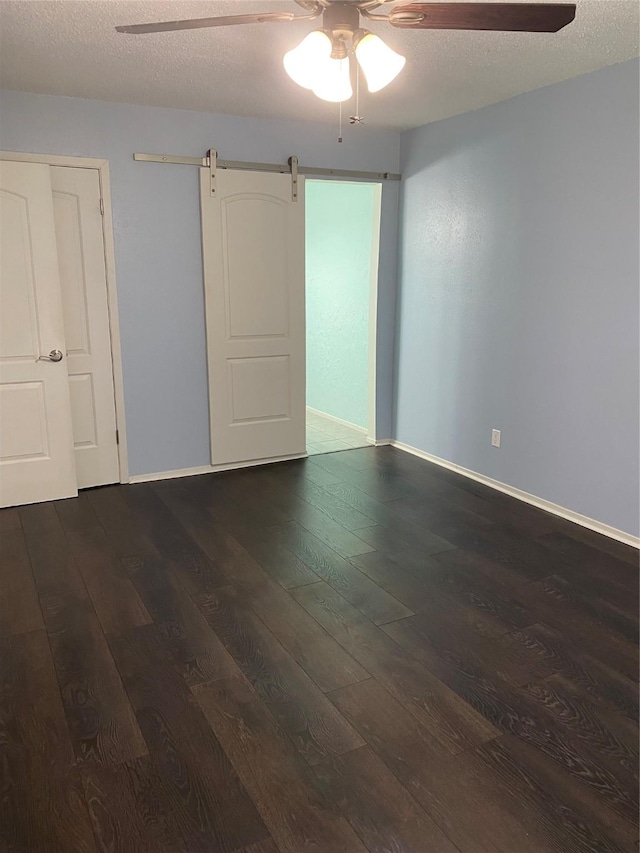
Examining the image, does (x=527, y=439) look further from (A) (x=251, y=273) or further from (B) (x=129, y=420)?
(B) (x=129, y=420)

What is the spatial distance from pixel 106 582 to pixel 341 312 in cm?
Result: 361

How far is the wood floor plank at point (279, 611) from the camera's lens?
2.22m

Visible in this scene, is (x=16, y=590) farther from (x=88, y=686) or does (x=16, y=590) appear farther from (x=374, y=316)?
(x=374, y=316)

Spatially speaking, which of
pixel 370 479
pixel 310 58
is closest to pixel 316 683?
pixel 310 58

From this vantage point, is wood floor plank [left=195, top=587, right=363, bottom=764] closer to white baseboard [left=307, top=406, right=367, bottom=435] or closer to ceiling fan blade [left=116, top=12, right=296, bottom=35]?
ceiling fan blade [left=116, top=12, right=296, bottom=35]

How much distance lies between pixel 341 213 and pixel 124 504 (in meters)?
3.26

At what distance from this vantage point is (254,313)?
4.40 m

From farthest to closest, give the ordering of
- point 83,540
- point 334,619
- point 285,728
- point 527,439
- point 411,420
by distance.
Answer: point 411,420
point 527,439
point 83,540
point 334,619
point 285,728

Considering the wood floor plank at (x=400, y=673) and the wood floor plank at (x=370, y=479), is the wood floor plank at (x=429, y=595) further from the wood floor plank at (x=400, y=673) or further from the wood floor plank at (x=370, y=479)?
the wood floor plank at (x=370, y=479)

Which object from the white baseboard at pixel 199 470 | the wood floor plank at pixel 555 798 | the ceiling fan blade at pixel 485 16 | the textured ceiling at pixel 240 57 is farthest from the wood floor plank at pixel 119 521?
the ceiling fan blade at pixel 485 16

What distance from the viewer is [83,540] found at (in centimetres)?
332

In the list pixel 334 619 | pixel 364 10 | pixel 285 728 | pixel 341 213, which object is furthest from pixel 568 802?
pixel 341 213

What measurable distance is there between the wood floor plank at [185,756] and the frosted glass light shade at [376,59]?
6.90 feet

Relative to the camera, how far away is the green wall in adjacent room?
17.7 feet
